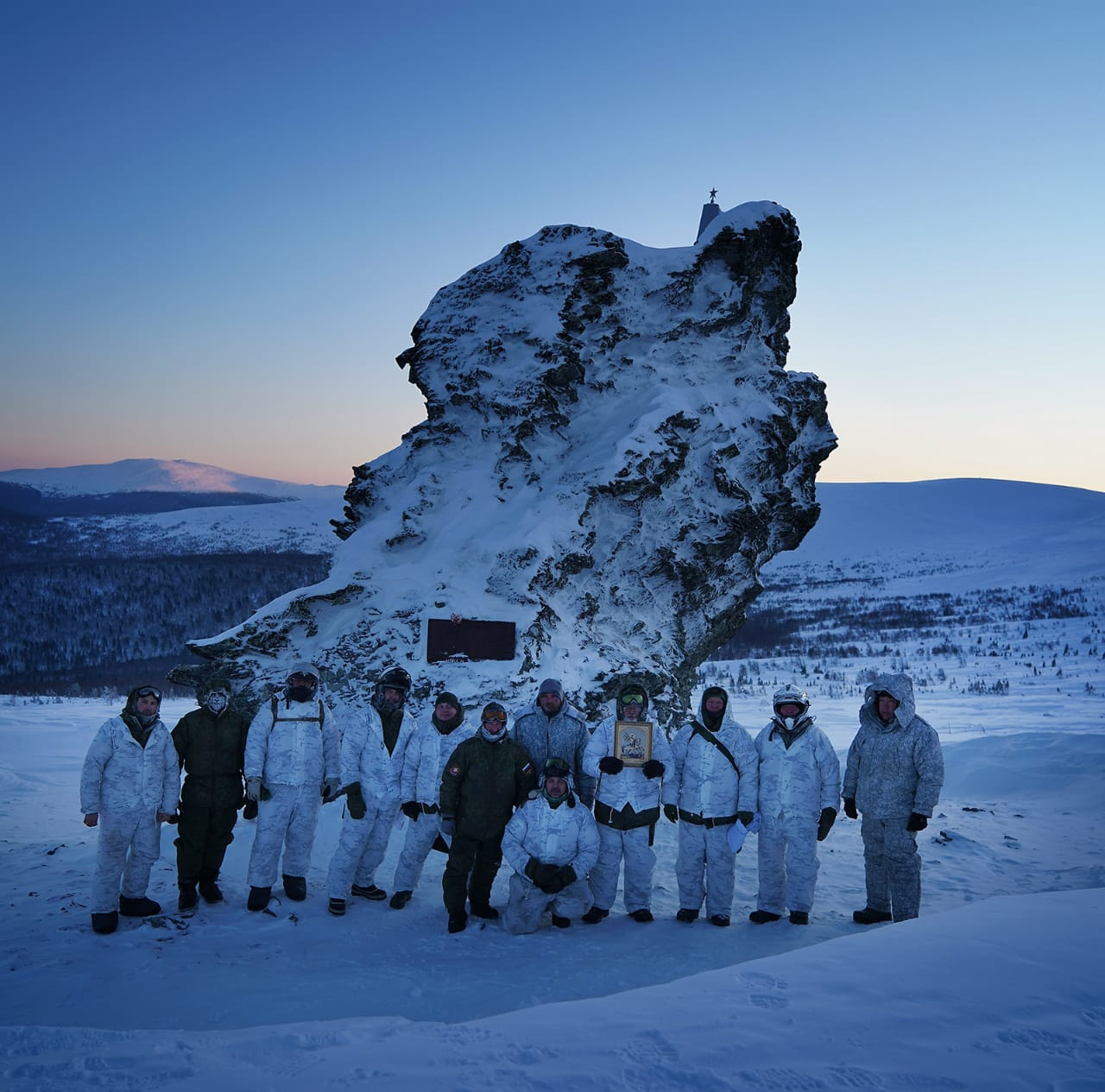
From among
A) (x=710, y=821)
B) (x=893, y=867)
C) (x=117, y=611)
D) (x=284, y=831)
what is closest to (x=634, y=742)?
(x=710, y=821)

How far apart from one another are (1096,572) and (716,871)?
54.7m

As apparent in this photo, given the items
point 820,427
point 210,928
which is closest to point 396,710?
point 210,928

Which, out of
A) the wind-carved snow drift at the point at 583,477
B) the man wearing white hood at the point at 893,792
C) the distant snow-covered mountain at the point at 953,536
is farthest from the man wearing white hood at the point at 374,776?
the distant snow-covered mountain at the point at 953,536

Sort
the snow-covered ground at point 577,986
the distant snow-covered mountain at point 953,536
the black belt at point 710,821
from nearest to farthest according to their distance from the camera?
the snow-covered ground at point 577,986, the black belt at point 710,821, the distant snow-covered mountain at point 953,536

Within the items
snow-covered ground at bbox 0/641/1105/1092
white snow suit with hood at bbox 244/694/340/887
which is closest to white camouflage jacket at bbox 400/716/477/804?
white snow suit with hood at bbox 244/694/340/887

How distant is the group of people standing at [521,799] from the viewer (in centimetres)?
512

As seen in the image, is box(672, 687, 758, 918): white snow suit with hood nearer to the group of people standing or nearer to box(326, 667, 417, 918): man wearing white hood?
the group of people standing

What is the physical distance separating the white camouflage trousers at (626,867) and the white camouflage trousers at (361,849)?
1596 millimetres

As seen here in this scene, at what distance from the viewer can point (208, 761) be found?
18.0 ft

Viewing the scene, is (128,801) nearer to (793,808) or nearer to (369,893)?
(369,893)

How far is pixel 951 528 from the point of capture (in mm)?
110938

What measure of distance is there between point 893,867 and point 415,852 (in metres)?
3.37

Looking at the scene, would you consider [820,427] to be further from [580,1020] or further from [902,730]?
[580,1020]

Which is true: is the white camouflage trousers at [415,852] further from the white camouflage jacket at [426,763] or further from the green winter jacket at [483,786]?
the green winter jacket at [483,786]
